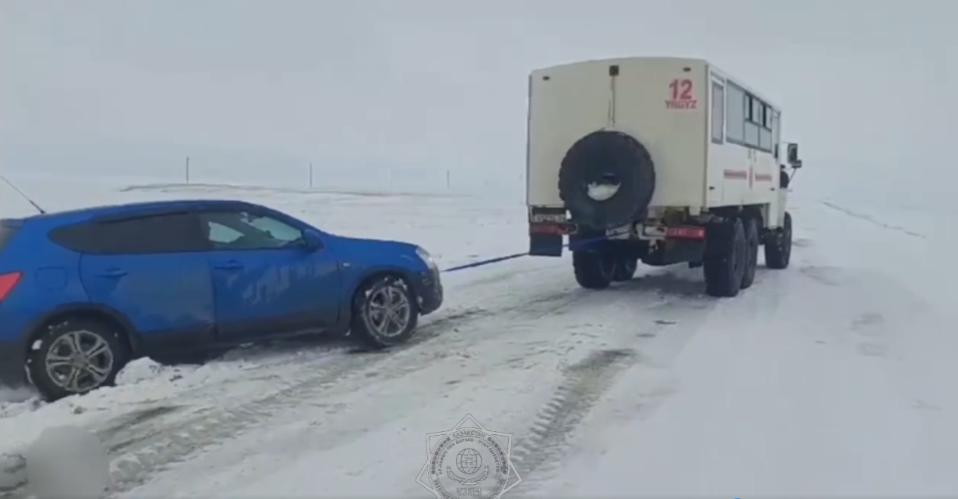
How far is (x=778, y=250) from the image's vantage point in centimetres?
1504

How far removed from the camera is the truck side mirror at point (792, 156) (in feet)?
54.6

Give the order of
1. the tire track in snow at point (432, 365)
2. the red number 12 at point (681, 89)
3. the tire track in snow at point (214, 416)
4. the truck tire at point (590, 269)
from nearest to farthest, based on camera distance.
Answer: the tire track in snow at point (214, 416), the tire track in snow at point (432, 365), the red number 12 at point (681, 89), the truck tire at point (590, 269)

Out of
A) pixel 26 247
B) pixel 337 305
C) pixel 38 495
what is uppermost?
pixel 26 247

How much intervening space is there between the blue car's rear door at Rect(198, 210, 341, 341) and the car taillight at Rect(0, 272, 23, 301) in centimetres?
137

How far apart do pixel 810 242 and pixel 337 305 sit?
16.0 m

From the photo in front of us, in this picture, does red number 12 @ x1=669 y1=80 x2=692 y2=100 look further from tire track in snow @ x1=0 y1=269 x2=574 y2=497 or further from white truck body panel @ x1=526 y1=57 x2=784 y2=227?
tire track in snow @ x1=0 y1=269 x2=574 y2=497

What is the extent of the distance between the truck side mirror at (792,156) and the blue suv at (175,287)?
10.8m

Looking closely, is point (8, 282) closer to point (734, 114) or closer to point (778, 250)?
point (734, 114)

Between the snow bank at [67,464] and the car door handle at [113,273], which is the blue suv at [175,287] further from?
the snow bank at [67,464]

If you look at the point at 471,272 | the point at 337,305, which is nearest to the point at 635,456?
the point at 337,305

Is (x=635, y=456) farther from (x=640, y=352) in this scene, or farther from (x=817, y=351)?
(x=817, y=351)

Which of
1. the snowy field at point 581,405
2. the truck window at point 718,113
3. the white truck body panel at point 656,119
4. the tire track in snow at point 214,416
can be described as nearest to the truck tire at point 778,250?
the white truck body panel at point 656,119

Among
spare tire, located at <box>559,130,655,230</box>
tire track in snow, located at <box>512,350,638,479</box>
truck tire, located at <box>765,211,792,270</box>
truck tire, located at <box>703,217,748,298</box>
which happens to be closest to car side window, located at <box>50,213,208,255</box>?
tire track in snow, located at <box>512,350,638,479</box>

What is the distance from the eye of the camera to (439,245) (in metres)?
17.5
